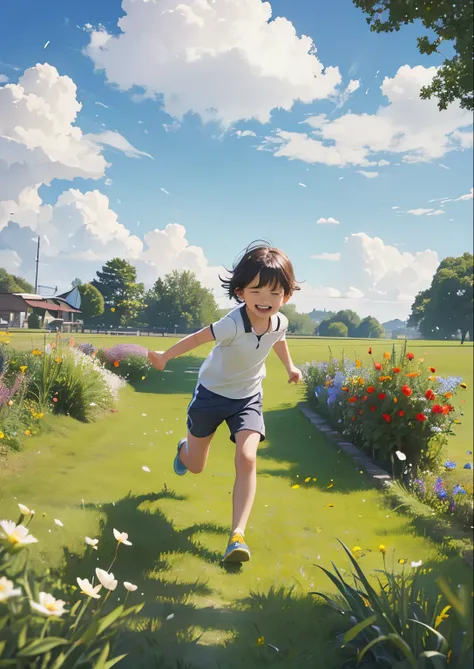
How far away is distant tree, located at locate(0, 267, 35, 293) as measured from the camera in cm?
386

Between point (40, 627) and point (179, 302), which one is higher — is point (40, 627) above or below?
below

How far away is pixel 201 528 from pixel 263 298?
4.78ft

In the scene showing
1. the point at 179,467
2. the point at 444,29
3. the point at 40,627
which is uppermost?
the point at 444,29

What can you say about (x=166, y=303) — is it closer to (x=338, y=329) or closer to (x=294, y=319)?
(x=294, y=319)

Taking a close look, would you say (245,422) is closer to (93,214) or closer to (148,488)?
(148,488)

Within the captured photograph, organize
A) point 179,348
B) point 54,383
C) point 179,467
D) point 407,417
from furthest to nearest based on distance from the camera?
point 54,383, point 407,417, point 179,467, point 179,348

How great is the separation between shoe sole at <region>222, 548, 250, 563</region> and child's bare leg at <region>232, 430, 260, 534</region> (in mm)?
144

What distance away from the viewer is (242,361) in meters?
3.46

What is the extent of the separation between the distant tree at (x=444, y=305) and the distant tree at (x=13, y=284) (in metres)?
2.82

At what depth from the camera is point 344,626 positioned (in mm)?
2324

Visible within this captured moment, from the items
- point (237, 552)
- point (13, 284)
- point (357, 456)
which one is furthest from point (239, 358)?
point (357, 456)

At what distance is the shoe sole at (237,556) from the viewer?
279cm

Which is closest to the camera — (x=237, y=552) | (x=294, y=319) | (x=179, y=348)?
(x=237, y=552)

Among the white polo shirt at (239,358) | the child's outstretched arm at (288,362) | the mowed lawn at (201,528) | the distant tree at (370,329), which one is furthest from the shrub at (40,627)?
the distant tree at (370,329)
